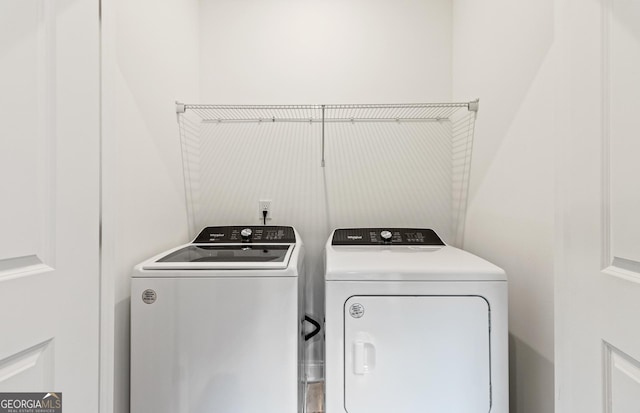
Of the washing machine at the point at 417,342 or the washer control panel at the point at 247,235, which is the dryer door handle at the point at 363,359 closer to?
the washing machine at the point at 417,342

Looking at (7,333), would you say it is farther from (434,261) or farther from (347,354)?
(434,261)

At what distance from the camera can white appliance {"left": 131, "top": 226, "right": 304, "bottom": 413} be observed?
110 cm

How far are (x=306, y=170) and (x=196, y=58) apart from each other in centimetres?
112

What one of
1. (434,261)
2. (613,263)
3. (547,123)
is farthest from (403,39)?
(613,263)

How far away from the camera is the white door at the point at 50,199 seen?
626 millimetres

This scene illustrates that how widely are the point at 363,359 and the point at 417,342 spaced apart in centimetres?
22

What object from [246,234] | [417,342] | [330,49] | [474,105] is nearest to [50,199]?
[246,234]

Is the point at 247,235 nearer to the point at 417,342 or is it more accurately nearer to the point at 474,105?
the point at 417,342

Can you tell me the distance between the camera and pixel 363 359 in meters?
1.06

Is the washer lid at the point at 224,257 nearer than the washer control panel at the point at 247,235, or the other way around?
the washer lid at the point at 224,257

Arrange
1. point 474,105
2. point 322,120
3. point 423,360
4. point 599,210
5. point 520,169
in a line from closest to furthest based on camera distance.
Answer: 1. point 599,210
2. point 423,360
3. point 520,169
4. point 474,105
5. point 322,120

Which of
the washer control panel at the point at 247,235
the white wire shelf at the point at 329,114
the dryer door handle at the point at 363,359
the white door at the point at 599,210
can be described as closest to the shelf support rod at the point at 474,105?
the white wire shelf at the point at 329,114

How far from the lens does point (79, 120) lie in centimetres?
81

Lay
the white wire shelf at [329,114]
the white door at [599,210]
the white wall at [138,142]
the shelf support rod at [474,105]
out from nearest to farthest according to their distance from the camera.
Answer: the white door at [599,210] < the white wall at [138,142] < the shelf support rod at [474,105] < the white wire shelf at [329,114]
